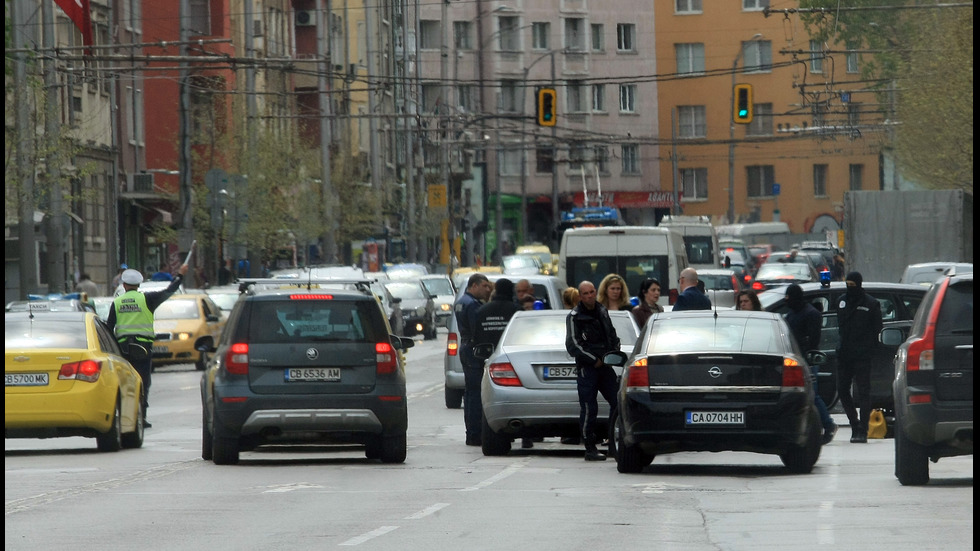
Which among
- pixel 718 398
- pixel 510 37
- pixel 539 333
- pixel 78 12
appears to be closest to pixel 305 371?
pixel 539 333

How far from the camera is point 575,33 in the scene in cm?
10581

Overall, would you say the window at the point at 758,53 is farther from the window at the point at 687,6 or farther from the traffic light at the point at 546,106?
the traffic light at the point at 546,106

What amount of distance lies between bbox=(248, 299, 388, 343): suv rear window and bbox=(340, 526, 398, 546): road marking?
18.4 feet

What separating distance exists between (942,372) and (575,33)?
303 ft

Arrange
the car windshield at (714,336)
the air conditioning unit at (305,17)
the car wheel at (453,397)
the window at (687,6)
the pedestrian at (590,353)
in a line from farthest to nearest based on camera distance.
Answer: the window at (687,6) < the air conditioning unit at (305,17) < the car wheel at (453,397) < the pedestrian at (590,353) < the car windshield at (714,336)

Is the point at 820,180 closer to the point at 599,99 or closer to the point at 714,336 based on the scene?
the point at 599,99

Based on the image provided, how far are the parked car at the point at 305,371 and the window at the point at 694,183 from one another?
93.1m

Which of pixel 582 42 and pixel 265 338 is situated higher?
pixel 582 42

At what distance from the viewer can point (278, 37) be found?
76.6 m

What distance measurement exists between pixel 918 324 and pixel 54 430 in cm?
853

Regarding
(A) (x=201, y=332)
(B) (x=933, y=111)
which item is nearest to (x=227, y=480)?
(A) (x=201, y=332)

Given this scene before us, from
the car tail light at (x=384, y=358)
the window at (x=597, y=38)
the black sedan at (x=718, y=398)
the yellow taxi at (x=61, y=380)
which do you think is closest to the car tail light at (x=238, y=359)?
the car tail light at (x=384, y=358)

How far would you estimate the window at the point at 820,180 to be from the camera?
108188mm

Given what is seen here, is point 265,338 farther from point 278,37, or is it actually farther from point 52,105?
point 278,37
